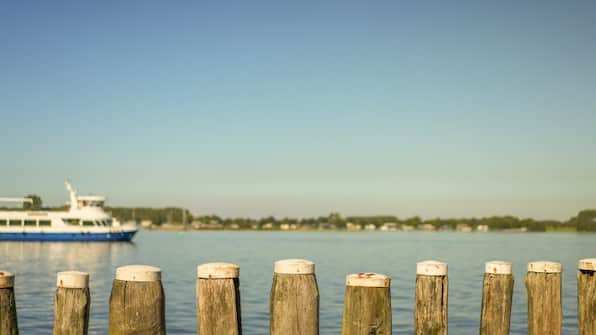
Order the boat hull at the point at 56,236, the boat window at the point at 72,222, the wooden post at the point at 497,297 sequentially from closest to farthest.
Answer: the wooden post at the point at 497,297
the boat hull at the point at 56,236
the boat window at the point at 72,222

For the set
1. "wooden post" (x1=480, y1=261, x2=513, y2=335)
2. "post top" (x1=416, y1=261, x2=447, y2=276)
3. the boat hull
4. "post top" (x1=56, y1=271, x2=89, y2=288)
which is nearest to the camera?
"post top" (x1=56, y1=271, x2=89, y2=288)

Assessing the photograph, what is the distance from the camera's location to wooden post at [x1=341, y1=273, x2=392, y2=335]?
18.2ft

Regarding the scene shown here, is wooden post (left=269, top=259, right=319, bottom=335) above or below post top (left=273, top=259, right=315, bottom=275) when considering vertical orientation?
below

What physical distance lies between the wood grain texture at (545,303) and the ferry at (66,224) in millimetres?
88410

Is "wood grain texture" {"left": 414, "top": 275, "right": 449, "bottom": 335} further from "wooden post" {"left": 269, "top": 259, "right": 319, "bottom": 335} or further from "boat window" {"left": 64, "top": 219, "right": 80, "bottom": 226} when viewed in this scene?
"boat window" {"left": 64, "top": 219, "right": 80, "bottom": 226}

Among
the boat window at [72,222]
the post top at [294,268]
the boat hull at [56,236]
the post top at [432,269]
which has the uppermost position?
the post top at [294,268]

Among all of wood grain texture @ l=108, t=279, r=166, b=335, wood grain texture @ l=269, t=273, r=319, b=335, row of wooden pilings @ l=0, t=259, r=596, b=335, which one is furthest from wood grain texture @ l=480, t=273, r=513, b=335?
wood grain texture @ l=108, t=279, r=166, b=335

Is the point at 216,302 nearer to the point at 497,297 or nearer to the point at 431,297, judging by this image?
the point at 431,297

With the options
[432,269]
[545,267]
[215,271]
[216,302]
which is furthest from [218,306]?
[545,267]

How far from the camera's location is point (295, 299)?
545cm

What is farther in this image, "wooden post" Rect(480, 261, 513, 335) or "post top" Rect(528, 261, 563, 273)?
"post top" Rect(528, 261, 563, 273)

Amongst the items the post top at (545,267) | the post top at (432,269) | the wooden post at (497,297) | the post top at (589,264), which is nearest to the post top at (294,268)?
the post top at (432,269)

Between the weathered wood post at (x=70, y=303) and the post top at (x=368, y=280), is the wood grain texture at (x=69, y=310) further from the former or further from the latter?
the post top at (x=368, y=280)

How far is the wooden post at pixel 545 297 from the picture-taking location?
730cm
